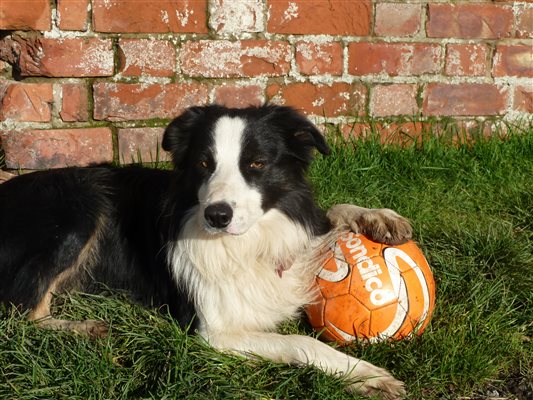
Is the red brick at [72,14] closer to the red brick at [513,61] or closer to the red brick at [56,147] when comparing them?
the red brick at [56,147]

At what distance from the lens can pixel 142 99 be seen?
4051mm

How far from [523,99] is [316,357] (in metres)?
2.89

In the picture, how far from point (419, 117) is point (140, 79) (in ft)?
5.90

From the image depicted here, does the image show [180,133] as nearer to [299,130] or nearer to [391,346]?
Result: [299,130]

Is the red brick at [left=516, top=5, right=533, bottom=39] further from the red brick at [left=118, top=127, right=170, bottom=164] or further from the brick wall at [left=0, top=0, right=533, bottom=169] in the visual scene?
the red brick at [left=118, top=127, right=170, bottom=164]

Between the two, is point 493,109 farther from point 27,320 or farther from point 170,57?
point 27,320

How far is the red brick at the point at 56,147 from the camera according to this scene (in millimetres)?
3912

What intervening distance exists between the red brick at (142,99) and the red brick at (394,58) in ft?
3.18

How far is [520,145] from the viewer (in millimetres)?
4652

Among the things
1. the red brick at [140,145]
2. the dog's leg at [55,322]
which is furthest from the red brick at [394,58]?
the dog's leg at [55,322]

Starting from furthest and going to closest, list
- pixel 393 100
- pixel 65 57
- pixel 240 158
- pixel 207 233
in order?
pixel 393 100, pixel 65 57, pixel 207 233, pixel 240 158

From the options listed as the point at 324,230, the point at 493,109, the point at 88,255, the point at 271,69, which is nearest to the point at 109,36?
the point at 271,69

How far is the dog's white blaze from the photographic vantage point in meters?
2.71

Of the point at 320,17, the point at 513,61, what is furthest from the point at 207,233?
the point at 513,61
